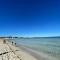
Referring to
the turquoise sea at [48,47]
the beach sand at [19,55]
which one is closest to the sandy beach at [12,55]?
the beach sand at [19,55]

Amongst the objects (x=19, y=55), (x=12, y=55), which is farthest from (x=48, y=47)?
(x=12, y=55)

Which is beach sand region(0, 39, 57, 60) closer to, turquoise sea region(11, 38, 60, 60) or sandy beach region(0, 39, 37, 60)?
sandy beach region(0, 39, 37, 60)

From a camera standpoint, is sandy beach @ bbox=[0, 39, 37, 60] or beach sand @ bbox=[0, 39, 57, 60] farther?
beach sand @ bbox=[0, 39, 57, 60]

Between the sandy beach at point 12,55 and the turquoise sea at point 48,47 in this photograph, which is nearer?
the sandy beach at point 12,55

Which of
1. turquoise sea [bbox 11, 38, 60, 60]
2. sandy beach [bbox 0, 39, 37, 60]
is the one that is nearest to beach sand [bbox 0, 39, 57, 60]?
sandy beach [bbox 0, 39, 37, 60]

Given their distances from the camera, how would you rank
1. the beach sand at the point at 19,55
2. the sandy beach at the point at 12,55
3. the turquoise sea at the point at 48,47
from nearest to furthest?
the sandy beach at the point at 12,55, the beach sand at the point at 19,55, the turquoise sea at the point at 48,47

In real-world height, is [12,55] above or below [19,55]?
above

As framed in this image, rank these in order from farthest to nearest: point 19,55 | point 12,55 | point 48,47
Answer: point 48,47, point 19,55, point 12,55

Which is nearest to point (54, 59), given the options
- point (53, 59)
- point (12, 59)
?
point (53, 59)

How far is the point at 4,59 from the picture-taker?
31.3ft

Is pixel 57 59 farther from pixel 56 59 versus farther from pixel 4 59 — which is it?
pixel 4 59

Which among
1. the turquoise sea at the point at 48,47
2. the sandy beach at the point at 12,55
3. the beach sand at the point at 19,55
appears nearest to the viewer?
the sandy beach at the point at 12,55

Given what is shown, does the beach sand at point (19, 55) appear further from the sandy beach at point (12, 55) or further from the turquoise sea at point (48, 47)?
the turquoise sea at point (48, 47)

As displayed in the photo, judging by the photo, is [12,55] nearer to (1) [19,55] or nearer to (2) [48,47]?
(1) [19,55]
